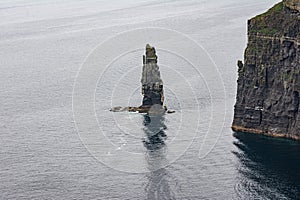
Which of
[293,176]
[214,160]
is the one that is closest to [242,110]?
[214,160]

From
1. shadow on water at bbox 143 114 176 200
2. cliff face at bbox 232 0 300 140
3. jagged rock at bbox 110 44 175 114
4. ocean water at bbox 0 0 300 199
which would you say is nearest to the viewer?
shadow on water at bbox 143 114 176 200

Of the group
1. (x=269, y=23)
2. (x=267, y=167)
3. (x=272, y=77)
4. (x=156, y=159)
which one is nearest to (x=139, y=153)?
(x=156, y=159)

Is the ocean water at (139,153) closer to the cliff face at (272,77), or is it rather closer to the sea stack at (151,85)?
the sea stack at (151,85)

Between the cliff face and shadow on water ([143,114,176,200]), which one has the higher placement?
the cliff face

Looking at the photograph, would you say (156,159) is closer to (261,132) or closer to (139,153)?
(139,153)

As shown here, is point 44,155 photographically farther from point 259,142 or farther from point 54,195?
point 259,142

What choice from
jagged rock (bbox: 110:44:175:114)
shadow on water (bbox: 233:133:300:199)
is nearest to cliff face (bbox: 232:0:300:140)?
shadow on water (bbox: 233:133:300:199)

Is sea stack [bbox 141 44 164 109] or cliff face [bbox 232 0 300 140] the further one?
sea stack [bbox 141 44 164 109]

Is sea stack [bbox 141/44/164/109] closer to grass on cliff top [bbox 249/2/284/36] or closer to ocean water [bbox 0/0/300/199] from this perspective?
ocean water [bbox 0/0/300/199]
